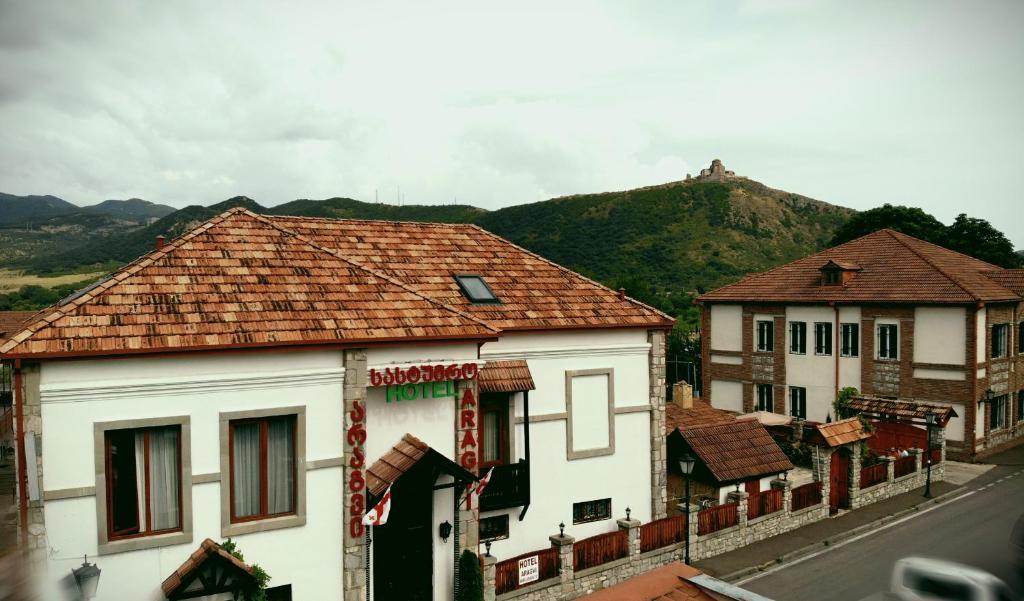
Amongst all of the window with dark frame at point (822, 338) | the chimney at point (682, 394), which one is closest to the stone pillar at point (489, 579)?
the chimney at point (682, 394)

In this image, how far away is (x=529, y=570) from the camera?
47.5ft

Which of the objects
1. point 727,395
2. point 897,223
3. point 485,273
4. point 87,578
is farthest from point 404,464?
point 897,223

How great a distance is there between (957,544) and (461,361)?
1497 centimetres

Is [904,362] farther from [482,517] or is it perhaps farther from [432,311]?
[432,311]

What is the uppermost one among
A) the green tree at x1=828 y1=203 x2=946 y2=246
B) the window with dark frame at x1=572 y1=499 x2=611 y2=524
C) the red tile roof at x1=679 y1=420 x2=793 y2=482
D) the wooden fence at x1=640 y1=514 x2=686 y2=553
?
the green tree at x1=828 y1=203 x2=946 y2=246

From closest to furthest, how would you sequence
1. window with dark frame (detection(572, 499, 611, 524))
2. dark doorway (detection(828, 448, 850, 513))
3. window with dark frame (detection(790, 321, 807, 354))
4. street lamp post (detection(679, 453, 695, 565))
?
street lamp post (detection(679, 453, 695, 565)), window with dark frame (detection(572, 499, 611, 524)), dark doorway (detection(828, 448, 850, 513)), window with dark frame (detection(790, 321, 807, 354))

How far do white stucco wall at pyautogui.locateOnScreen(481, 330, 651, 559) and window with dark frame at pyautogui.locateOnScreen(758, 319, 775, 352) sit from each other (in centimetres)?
1882

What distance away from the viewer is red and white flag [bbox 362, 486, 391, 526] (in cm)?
1216

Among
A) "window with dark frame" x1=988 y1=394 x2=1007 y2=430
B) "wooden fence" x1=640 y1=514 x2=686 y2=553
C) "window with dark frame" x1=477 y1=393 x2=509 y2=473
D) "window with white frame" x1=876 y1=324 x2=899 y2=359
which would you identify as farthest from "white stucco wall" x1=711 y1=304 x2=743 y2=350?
"window with dark frame" x1=477 y1=393 x2=509 y2=473

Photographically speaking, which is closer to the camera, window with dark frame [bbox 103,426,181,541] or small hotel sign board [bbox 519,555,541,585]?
window with dark frame [bbox 103,426,181,541]

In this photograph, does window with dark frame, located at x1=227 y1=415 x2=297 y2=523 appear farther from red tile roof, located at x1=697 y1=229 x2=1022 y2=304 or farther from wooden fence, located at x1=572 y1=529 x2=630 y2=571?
red tile roof, located at x1=697 y1=229 x2=1022 y2=304

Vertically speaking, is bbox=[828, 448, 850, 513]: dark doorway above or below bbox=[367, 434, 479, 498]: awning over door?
below

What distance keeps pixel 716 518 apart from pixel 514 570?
6.91m

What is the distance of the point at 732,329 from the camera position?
118ft
